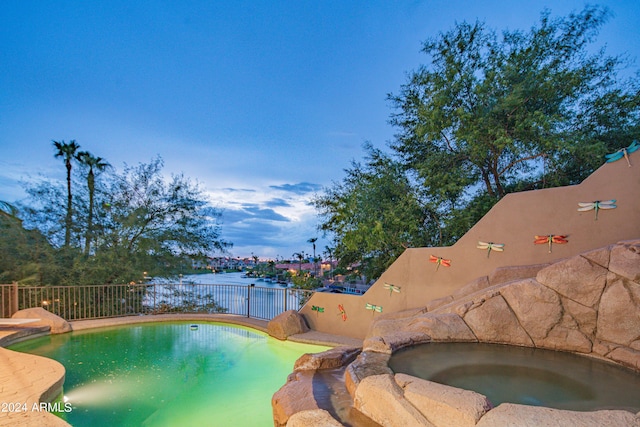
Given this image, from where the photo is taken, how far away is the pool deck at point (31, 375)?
10.2 feet

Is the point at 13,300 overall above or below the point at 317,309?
above

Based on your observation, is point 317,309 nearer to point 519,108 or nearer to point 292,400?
point 292,400

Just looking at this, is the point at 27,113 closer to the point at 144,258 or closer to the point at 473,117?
the point at 144,258

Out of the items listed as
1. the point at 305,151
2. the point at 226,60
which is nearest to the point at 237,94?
the point at 226,60

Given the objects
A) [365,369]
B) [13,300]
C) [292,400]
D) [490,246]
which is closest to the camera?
[292,400]

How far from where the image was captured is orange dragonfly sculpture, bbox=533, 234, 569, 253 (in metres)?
4.88

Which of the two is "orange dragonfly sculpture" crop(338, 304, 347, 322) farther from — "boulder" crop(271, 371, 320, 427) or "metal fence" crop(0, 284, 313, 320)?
"boulder" crop(271, 371, 320, 427)

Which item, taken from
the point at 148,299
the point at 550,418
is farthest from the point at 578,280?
the point at 148,299

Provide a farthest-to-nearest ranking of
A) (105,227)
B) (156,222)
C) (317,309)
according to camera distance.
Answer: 1. (156,222)
2. (105,227)
3. (317,309)

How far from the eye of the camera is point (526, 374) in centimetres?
312

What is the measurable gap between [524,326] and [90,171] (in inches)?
621

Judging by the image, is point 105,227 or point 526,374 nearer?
point 526,374

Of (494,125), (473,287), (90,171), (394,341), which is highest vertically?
(90,171)

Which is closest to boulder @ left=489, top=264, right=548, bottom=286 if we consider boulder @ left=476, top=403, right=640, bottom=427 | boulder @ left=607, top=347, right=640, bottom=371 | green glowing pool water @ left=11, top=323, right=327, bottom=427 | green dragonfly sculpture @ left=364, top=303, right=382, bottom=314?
boulder @ left=607, top=347, right=640, bottom=371
